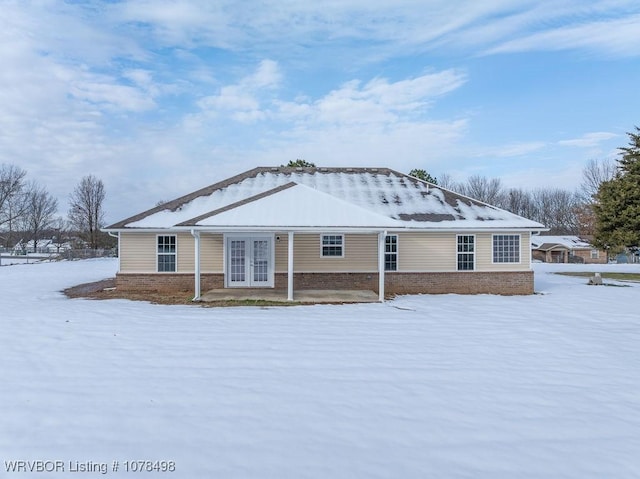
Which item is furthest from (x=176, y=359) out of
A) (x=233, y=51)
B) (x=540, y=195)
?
(x=540, y=195)

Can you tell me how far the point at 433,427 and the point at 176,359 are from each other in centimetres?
420

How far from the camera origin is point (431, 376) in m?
6.16

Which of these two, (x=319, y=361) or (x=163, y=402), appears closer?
(x=163, y=402)

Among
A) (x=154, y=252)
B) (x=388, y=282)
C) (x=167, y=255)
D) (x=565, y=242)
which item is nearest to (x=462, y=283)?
(x=388, y=282)

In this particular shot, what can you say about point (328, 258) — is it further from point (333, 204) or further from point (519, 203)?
point (519, 203)

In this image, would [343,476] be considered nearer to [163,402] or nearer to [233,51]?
[163,402]

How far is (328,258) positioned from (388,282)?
2.41m

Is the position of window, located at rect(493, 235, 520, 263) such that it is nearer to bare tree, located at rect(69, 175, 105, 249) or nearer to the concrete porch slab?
the concrete porch slab

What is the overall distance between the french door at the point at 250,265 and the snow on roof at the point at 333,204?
5.63 feet

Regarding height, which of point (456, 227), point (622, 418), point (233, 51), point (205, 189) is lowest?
point (622, 418)

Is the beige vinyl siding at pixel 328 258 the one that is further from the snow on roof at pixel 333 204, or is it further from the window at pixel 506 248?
the window at pixel 506 248

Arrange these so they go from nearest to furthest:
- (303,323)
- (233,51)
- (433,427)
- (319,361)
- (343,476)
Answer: (343,476) → (433,427) → (319,361) → (303,323) → (233,51)

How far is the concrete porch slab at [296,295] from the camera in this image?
13.3m

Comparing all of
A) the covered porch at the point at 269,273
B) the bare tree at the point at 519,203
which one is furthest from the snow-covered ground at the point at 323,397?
the bare tree at the point at 519,203
